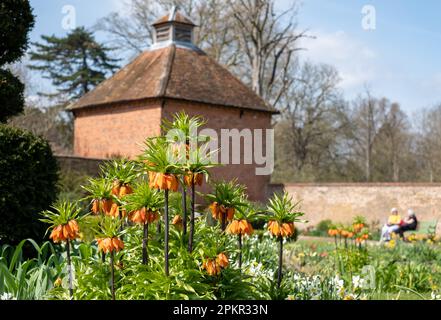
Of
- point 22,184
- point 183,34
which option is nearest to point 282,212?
point 22,184

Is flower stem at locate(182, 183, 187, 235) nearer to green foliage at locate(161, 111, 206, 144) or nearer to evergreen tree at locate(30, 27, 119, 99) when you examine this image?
green foliage at locate(161, 111, 206, 144)

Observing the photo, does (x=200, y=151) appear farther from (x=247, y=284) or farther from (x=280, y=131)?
(x=280, y=131)

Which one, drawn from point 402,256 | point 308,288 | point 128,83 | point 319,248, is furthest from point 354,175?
point 308,288

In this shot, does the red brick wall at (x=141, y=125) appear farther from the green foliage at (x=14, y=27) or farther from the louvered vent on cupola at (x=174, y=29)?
the green foliage at (x=14, y=27)

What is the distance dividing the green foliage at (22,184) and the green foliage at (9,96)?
5.33 ft

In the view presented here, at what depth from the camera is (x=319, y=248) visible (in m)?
13.0

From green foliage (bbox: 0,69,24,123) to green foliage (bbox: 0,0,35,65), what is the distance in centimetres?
33

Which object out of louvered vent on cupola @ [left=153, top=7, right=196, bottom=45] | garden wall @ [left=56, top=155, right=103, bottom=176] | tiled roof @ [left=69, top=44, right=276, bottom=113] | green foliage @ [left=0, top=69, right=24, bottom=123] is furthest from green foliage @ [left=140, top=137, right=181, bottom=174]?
louvered vent on cupola @ [left=153, top=7, right=196, bottom=45]

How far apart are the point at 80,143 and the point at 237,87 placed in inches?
310

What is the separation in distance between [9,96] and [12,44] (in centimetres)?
88

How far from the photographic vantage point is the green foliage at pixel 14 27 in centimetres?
909

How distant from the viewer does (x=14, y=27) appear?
9195mm

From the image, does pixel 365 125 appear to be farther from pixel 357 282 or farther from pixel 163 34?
pixel 357 282

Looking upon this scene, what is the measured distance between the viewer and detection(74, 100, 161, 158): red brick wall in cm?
2438
